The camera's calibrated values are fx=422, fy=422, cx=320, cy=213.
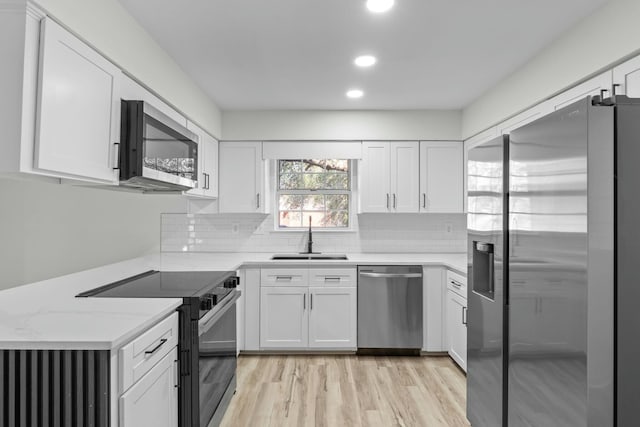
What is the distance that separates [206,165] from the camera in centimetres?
378

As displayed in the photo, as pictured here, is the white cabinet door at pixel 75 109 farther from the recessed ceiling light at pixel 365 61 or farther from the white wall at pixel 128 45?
the recessed ceiling light at pixel 365 61

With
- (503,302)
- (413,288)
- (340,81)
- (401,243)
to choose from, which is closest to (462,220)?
(401,243)

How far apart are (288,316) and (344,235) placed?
112cm

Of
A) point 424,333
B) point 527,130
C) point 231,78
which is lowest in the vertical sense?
point 424,333

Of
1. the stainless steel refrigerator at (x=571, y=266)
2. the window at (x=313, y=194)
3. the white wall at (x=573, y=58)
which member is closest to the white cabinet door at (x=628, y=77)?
the white wall at (x=573, y=58)

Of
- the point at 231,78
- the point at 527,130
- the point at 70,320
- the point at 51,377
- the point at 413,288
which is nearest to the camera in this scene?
the point at 51,377

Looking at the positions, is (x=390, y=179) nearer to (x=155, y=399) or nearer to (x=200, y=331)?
(x=200, y=331)

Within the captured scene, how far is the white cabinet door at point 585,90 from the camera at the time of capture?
6.95 feet

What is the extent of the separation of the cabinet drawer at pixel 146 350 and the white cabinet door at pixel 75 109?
714 mm

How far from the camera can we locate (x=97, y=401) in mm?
1364

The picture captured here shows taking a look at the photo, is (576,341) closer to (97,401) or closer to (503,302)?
(503,302)

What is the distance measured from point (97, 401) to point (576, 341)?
1562mm

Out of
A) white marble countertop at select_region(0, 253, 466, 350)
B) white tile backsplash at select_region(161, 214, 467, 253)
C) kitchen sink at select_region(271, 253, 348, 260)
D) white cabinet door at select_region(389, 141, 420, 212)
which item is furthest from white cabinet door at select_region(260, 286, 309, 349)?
white marble countertop at select_region(0, 253, 466, 350)

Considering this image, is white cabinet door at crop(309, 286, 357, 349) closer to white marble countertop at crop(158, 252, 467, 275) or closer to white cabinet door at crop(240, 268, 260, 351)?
white marble countertop at crop(158, 252, 467, 275)
